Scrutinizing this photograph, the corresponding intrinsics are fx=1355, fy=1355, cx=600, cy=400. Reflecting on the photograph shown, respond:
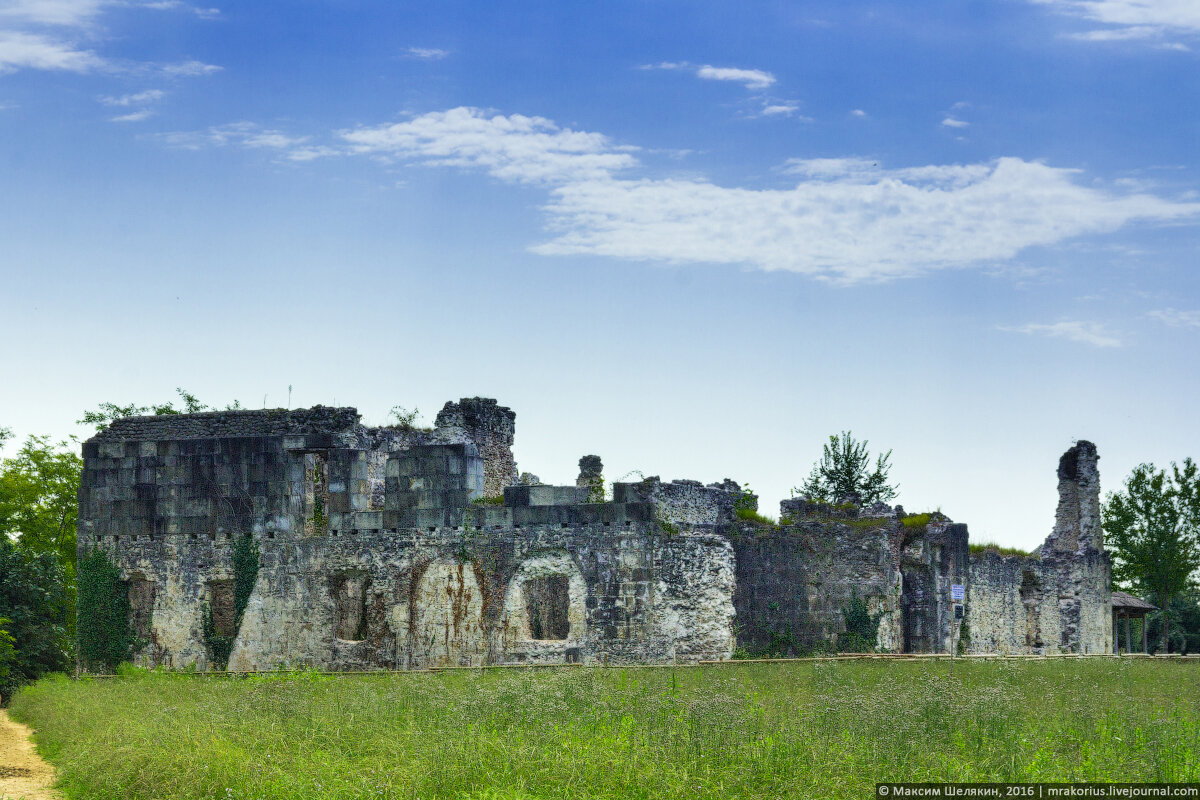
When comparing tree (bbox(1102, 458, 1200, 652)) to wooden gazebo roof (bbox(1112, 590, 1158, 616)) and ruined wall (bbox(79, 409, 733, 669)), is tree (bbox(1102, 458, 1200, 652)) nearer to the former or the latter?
wooden gazebo roof (bbox(1112, 590, 1158, 616))

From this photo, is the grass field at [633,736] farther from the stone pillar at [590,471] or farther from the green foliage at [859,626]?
the stone pillar at [590,471]

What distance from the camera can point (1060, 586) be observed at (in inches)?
1313

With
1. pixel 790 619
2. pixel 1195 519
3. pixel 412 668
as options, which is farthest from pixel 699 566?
pixel 1195 519

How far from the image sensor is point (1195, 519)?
46031 millimetres

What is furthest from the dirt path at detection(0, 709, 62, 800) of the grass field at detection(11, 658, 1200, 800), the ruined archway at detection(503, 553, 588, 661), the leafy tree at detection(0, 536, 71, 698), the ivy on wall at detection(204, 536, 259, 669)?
the ruined archway at detection(503, 553, 588, 661)

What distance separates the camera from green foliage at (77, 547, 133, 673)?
25500mm

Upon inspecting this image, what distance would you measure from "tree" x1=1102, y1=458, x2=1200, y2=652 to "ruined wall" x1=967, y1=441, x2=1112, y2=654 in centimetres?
1109

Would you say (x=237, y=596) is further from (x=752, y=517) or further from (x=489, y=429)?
(x=752, y=517)

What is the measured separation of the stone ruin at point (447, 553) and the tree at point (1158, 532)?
69.2ft

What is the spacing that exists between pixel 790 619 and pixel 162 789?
1338cm

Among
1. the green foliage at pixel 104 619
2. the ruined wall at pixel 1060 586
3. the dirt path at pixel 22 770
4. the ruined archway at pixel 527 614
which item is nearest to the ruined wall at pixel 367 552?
the ruined archway at pixel 527 614

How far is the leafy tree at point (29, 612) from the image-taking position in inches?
980

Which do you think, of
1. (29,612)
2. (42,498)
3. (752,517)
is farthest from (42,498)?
(752,517)

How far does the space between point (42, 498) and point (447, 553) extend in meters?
18.3
